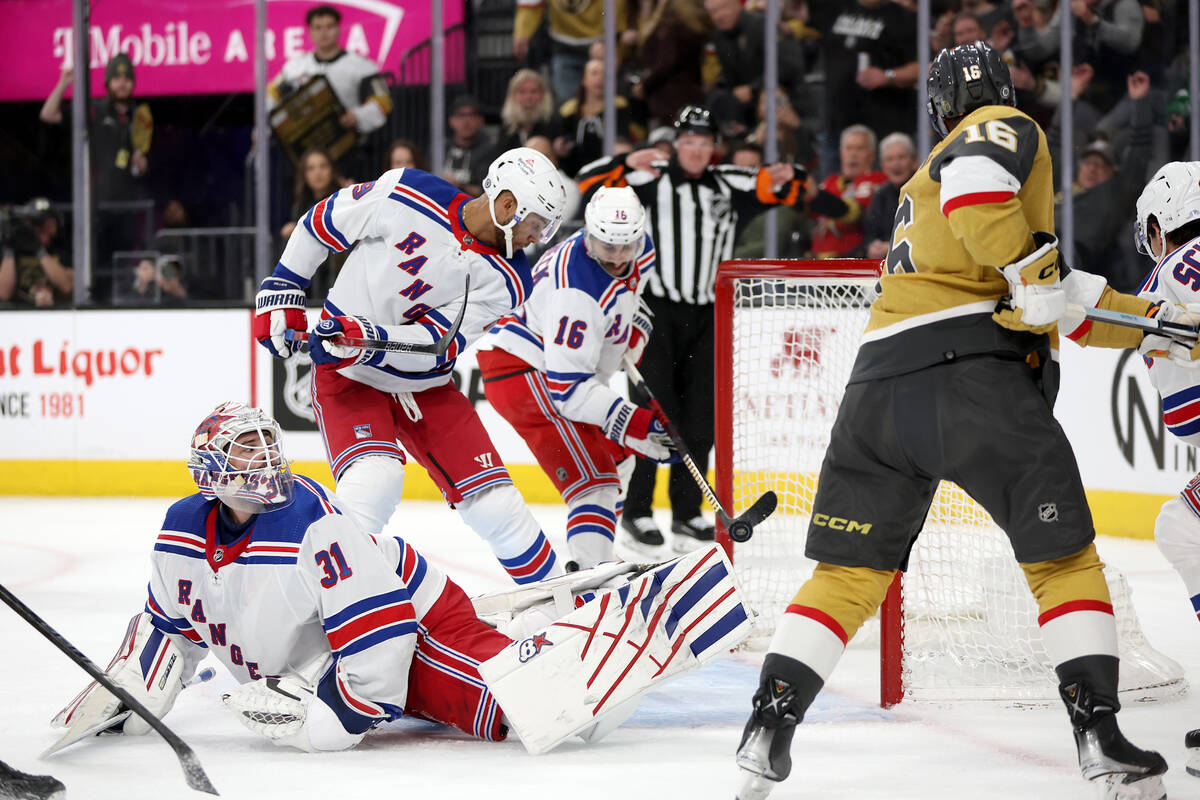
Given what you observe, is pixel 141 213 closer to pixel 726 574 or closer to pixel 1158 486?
pixel 1158 486

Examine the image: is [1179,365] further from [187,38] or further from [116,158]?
[187,38]

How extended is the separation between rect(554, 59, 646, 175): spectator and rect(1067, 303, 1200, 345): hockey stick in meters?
4.67

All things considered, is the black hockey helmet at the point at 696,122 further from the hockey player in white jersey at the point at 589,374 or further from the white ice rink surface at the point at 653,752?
→ the white ice rink surface at the point at 653,752

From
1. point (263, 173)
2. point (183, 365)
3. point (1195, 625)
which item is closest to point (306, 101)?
point (263, 173)

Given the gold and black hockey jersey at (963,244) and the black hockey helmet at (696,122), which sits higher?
the black hockey helmet at (696,122)

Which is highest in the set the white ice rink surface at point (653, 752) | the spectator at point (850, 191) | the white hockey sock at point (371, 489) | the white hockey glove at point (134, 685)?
the spectator at point (850, 191)

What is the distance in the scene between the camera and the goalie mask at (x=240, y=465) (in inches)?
90.7

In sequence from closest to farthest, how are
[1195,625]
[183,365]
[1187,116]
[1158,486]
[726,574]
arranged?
[726,574]
[1195,625]
[1158,486]
[1187,116]
[183,365]

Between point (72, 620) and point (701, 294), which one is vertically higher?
point (701, 294)

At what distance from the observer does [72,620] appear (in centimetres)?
378

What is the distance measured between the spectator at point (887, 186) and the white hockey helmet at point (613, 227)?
2.99 m

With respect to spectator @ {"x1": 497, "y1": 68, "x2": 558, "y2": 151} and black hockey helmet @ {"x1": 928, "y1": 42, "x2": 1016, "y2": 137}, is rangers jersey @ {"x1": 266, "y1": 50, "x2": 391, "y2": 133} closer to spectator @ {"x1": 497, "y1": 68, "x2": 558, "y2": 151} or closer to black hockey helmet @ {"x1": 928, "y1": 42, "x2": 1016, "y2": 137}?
spectator @ {"x1": 497, "y1": 68, "x2": 558, "y2": 151}

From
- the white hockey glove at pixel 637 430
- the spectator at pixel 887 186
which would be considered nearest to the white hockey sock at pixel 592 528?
the white hockey glove at pixel 637 430

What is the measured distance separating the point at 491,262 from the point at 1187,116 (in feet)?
13.3
